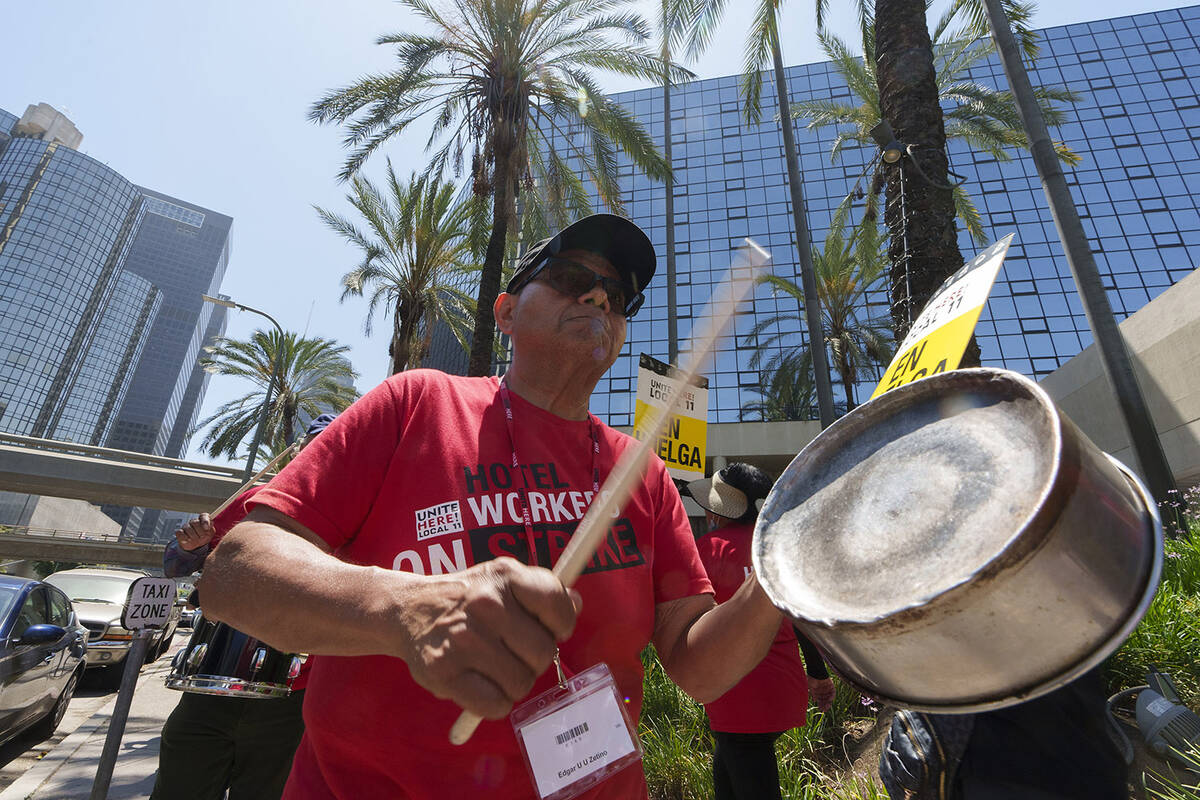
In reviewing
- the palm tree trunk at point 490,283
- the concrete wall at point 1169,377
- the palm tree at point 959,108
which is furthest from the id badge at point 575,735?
the palm tree at point 959,108

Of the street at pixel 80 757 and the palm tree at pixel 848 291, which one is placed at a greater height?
the palm tree at pixel 848 291

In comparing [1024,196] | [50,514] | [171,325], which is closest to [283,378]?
[1024,196]

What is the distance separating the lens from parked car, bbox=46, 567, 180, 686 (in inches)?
377

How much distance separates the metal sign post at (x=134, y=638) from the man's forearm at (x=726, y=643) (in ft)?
10.6

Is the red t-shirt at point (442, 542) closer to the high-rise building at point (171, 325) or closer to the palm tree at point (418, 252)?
the palm tree at point (418, 252)

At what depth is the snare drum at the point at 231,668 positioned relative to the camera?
277 cm

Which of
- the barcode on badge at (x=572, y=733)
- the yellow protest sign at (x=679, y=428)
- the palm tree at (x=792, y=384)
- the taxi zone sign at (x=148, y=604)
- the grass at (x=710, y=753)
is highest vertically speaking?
the palm tree at (x=792, y=384)

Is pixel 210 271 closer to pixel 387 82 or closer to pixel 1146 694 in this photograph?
pixel 387 82

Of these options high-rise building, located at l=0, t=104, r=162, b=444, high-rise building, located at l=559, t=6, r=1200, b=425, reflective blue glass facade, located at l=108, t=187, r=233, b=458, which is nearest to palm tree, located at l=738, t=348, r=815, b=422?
high-rise building, located at l=559, t=6, r=1200, b=425

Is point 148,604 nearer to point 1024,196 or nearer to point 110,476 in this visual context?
point 110,476

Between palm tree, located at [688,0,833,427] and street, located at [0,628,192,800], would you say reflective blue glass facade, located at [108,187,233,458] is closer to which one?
street, located at [0,628,192,800]

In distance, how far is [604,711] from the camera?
3.57 feet

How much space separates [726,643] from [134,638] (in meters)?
3.76

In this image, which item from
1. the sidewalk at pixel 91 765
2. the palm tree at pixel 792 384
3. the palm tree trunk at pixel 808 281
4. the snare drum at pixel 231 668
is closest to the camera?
the snare drum at pixel 231 668
